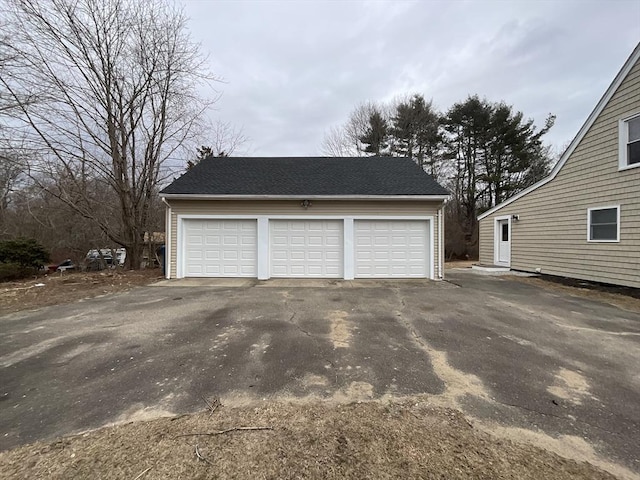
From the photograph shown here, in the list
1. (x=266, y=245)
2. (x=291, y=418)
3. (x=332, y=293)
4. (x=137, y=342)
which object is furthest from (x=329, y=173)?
(x=291, y=418)

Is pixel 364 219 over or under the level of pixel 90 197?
under

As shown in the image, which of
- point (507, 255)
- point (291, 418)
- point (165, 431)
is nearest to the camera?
point (165, 431)

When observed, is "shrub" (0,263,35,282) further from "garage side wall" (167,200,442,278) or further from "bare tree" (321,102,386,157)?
"bare tree" (321,102,386,157)

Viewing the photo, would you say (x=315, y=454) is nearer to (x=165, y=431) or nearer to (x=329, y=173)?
(x=165, y=431)

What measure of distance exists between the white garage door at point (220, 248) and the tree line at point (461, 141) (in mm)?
14835

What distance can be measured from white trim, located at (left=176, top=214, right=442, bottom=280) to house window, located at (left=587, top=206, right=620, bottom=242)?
4431 mm

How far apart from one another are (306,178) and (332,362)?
793 cm

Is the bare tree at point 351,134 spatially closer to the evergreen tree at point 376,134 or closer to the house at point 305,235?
the evergreen tree at point 376,134

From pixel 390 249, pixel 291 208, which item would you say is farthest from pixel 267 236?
pixel 390 249

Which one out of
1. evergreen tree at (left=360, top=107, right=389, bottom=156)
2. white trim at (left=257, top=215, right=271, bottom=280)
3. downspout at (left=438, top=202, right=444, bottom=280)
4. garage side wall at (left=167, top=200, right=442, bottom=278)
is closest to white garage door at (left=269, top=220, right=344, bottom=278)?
white trim at (left=257, top=215, right=271, bottom=280)

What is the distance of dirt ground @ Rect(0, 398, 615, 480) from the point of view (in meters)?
1.74

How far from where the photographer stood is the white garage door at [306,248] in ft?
31.0

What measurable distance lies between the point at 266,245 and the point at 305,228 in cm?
135

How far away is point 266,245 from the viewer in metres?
9.38
